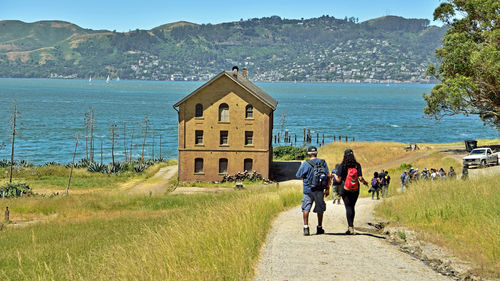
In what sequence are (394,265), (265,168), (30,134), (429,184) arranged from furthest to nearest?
1. (30,134)
2. (265,168)
3. (429,184)
4. (394,265)

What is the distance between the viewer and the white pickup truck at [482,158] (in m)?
41.1

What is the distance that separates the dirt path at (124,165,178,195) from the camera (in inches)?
1909

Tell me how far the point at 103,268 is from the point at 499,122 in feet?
166

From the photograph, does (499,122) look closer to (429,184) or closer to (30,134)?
(429,184)

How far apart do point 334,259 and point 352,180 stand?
2977 millimetres

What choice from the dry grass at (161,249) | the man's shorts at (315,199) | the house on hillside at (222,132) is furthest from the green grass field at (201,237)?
the house on hillside at (222,132)

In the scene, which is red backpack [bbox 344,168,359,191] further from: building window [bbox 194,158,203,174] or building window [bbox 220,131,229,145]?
A: building window [bbox 194,158,203,174]

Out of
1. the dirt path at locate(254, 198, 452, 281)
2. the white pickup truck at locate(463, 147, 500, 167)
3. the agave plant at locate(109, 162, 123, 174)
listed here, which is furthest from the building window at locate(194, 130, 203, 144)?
the dirt path at locate(254, 198, 452, 281)

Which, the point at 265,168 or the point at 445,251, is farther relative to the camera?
the point at 265,168

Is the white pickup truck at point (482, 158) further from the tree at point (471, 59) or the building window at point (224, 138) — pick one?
the building window at point (224, 138)

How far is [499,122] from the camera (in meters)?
53.1

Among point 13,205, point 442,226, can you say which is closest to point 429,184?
point 442,226

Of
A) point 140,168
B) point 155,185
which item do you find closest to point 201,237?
point 155,185

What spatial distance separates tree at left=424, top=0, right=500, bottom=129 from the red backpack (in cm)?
3260
